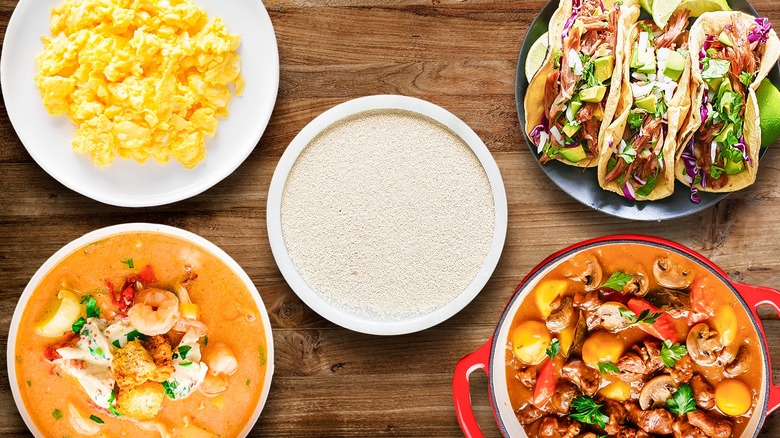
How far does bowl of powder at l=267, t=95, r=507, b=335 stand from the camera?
190 centimetres

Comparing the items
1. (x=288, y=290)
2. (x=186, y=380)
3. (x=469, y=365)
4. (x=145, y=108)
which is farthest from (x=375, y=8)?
(x=186, y=380)

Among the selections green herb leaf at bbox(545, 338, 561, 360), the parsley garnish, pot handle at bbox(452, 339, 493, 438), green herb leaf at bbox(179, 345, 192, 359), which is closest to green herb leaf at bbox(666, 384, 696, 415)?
the parsley garnish

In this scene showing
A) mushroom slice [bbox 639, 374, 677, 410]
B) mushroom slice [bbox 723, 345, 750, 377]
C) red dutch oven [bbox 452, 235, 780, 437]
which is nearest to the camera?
red dutch oven [bbox 452, 235, 780, 437]

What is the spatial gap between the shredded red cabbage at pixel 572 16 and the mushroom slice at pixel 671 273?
2.01ft

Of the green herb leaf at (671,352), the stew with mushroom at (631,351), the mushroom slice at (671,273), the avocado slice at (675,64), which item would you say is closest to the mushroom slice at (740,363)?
the stew with mushroom at (631,351)

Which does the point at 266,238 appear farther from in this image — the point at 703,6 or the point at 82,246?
the point at 703,6

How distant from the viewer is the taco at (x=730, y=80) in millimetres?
1681

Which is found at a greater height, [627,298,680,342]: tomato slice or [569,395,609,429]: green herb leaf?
[627,298,680,342]: tomato slice

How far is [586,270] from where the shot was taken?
1.71 meters

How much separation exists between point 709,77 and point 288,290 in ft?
4.07

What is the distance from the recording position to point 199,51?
1.77 metres

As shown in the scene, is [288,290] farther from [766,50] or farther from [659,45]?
[766,50]

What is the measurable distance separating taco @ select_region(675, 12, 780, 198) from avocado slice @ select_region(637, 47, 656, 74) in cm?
9

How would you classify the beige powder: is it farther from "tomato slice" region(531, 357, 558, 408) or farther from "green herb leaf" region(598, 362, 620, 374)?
"green herb leaf" region(598, 362, 620, 374)
